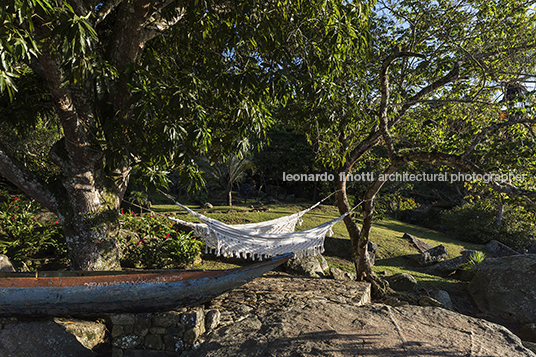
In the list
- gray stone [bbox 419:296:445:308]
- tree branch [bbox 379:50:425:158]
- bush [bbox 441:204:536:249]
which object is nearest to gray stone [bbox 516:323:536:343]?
gray stone [bbox 419:296:445:308]

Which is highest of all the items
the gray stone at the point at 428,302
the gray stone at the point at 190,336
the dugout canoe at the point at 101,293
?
the dugout canoe at the point at 101,293

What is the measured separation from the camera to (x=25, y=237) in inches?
145

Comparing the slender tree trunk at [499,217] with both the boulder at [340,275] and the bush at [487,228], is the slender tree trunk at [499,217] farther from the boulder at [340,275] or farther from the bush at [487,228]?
the boulder at [340,275]

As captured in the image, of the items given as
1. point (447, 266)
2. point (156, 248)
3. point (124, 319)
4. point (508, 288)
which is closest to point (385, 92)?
point (124, 319)

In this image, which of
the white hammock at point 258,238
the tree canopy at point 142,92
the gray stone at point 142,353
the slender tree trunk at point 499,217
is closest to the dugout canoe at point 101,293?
the gray stone at point 142,353

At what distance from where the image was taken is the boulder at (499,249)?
301 inches

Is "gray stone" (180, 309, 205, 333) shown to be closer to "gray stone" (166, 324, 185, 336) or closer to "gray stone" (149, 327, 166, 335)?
"gray stone" (166, 324, 185, 336)

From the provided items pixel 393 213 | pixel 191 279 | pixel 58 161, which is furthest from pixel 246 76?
pixel 393 213

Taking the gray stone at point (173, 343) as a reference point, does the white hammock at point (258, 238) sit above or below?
above

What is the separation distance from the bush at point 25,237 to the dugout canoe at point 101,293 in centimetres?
158

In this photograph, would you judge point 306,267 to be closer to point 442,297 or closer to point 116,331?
point 442,297

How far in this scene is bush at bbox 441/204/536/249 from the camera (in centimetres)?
862

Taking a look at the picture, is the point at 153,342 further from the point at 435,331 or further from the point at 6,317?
the point at 435,331

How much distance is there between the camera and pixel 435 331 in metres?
2.38
